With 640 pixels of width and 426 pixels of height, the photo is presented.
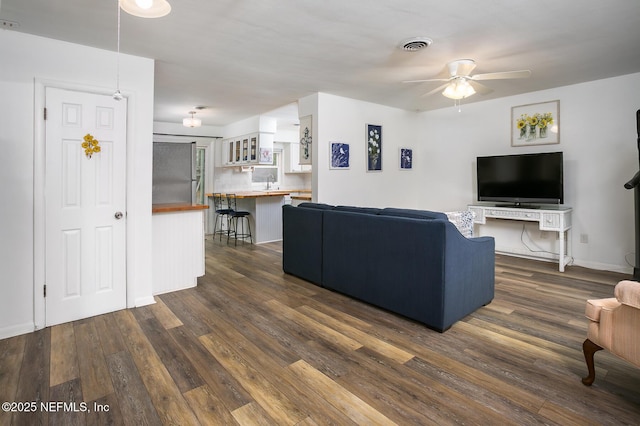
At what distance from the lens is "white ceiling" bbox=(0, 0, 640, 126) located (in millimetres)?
2508

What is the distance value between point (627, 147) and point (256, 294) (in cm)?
499

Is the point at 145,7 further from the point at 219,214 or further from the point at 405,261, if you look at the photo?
the point at 219,214

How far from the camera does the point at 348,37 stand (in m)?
3.02

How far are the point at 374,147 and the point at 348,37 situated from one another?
279 cm

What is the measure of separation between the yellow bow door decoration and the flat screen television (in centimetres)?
518

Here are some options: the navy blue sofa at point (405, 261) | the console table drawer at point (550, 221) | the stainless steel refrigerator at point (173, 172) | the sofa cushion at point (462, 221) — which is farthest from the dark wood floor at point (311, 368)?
the console table drawer at point (550, 221)

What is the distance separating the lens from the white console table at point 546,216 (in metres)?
4.48

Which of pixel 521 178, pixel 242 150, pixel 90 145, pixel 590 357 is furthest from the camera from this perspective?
pixel 242 150

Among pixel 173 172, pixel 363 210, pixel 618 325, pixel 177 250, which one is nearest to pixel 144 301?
pixel 177 250

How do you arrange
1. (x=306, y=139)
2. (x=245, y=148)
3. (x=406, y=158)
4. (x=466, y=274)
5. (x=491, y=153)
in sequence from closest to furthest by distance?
1. (x=466, y=274)
2. (x=306, y=139)
3. (x=491, y=153)
4. (x=406, y=158)
5. (x=245, y=148)

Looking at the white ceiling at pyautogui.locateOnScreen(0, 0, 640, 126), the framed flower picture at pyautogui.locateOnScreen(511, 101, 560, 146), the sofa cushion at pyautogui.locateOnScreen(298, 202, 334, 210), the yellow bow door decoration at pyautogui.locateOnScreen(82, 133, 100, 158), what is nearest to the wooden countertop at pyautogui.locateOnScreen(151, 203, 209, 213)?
the yellow bow door decoration at pyautogui.locateOnScreen(82, 133, 100, 158)

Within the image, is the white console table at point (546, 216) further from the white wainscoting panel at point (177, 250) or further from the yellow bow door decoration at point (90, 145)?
the yellow bow door decoration at point (90, 145)

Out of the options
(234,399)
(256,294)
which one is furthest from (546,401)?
(256,294)

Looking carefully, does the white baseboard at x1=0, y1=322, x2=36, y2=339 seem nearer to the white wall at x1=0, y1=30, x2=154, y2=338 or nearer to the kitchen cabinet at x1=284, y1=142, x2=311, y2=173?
the white wall at x1=0, y1=30, x2=154, y2=338
